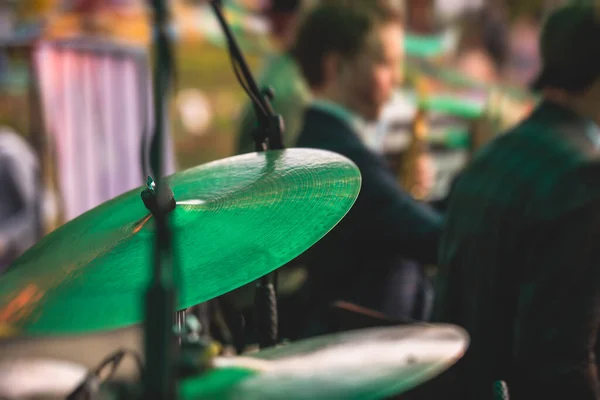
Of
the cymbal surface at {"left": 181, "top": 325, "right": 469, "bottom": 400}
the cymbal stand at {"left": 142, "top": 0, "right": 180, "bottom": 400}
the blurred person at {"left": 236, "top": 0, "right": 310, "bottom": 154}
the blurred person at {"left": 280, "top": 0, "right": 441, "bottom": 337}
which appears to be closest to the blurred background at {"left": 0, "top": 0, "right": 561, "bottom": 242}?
the blurred person at {"left": 280, "top": 0, "right": 441, "bottom": 337}

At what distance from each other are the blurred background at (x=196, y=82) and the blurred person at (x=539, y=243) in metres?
0.68

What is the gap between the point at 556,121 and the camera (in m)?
1.75

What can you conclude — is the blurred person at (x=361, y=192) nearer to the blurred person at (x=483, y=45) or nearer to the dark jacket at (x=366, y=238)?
the dark jacket at (x=366, y=238)

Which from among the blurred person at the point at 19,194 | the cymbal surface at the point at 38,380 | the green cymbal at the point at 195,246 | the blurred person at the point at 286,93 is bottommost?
the cymbal surface at the point at 38,380

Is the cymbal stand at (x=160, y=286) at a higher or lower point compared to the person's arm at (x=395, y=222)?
higher

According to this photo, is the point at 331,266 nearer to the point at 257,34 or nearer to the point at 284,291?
the point at 284,291

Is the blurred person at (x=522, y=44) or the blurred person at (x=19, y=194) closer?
the blurred person at (x=19, y=194)

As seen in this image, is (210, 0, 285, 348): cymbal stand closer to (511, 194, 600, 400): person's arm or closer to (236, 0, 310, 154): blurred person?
(511, 194, 600, 400): person's arm

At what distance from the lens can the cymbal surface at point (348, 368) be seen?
92 centimetres

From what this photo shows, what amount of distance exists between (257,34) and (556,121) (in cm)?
357

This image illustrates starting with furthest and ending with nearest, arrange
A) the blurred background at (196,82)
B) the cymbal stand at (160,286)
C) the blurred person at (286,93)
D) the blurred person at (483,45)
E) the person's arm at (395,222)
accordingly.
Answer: the blurred person at (483,45), the blurred background at (196,82), the blurred person at (286,93), the person's arm at (395,222), the cymbal stand at (160,286)

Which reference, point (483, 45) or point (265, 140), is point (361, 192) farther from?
point (483, 45)

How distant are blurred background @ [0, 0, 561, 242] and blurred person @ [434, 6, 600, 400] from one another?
68 centimetres

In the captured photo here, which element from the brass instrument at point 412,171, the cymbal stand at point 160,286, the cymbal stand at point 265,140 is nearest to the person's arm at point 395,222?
the cymbal stand at point 265,140
